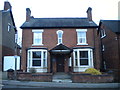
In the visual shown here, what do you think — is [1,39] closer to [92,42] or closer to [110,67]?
[92,42]

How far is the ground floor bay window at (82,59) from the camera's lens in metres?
19.2

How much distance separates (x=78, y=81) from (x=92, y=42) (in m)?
7.37

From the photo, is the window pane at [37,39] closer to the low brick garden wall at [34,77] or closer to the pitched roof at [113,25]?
the low brick garden wall at [34,77]

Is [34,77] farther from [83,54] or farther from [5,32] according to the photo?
[5,32]

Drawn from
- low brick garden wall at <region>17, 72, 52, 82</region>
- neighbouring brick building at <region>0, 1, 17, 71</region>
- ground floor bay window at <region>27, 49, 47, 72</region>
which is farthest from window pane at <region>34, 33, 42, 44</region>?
low brick garden wall at <region>17, 72, 52, 82</region>

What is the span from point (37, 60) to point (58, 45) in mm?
3581

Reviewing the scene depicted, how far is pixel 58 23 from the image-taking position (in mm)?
21797

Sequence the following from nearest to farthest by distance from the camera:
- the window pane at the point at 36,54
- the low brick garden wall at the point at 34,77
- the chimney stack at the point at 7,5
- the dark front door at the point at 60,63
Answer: the low brick garden wall at the point at 34,77
the window pane at the point at 36,54
the dark front door at the point at 60,63
the chimney stack at the point at 7,5

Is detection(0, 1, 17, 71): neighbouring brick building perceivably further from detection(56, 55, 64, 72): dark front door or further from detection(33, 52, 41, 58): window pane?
detection(56, 55, 64, 72): dark front door

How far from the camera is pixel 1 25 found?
74.8 feet

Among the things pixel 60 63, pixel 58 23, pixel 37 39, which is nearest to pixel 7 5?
pixel 37 39

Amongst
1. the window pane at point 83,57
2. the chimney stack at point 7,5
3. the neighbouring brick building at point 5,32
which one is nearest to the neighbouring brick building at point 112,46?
the window pane at point 83,57

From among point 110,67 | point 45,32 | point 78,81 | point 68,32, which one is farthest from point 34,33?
point 110,67

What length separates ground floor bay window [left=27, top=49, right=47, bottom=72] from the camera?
19.5 metres
